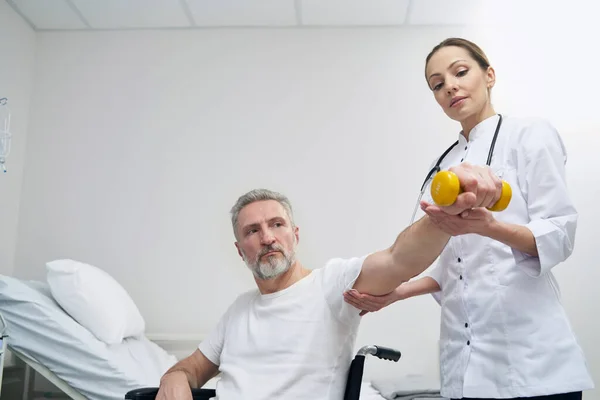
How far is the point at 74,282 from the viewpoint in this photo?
236 cm

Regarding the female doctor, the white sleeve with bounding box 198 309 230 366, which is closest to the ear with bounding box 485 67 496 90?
the female doctor

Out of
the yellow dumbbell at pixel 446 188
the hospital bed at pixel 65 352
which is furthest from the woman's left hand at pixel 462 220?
the hospital bed at pixel 65 352

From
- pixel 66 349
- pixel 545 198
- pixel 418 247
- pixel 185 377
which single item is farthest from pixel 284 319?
pixel 66 349

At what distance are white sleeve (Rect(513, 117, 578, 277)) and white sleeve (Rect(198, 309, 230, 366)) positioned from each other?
91cm

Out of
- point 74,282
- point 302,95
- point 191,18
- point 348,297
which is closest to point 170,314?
point 74,282

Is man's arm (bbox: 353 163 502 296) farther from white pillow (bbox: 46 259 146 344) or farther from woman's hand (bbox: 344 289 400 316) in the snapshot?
white pillow (bbox: 46 259 146 344)

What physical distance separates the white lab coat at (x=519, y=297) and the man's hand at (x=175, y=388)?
2.23 ft

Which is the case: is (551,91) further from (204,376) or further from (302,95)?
(204,376)

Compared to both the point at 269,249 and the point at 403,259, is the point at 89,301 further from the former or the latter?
the point at 403,259

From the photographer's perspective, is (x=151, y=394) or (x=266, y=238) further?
(x=266, y=238)

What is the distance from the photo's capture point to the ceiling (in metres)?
3.15

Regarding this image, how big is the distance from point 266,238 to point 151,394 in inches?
21.0

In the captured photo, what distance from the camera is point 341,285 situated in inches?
57.1

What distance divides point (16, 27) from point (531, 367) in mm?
3297
